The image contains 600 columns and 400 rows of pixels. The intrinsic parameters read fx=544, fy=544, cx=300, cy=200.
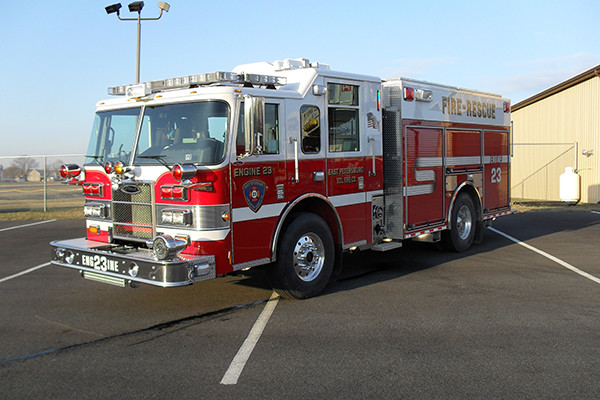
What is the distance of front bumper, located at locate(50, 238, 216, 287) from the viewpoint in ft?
17.3

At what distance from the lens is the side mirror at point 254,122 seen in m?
5.50

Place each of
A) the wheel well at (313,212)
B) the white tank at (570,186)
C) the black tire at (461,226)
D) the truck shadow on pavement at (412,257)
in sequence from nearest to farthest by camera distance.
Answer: the wheel well at (313,212), the truck shadow on pavement at (412,257), the black tire at (461,226), the white tank at (570,186)

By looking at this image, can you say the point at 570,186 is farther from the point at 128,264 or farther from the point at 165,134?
the point at 128,264

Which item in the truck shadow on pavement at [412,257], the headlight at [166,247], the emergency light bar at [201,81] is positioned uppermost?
the emergency light bar at [201,81]

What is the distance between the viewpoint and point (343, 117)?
7074 mm

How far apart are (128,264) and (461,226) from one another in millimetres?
6527

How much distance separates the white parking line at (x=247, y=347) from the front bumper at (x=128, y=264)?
714mm

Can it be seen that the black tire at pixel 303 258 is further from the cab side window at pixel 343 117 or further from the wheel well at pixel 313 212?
the cab side window at pixel 343 117

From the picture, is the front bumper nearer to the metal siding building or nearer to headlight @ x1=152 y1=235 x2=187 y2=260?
headlight @ x1=152 y1=235 x2=187 y2=260

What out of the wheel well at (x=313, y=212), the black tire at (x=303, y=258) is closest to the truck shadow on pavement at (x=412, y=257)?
the black tire at (x=303, y=258)

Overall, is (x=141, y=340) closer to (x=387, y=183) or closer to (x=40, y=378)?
(x=40, y=378)

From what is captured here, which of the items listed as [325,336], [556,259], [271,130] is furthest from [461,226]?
[325,336]

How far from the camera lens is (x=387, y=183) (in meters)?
8.15

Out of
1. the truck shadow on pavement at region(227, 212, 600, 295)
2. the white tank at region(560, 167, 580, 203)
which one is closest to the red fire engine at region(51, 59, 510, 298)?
the truck shadow on pavement at region(227, 212, 600, 295)
